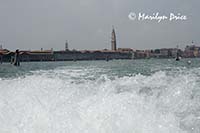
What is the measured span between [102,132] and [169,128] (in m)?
0.94

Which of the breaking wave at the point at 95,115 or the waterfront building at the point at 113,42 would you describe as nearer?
the breaking wave at the point at 95,115

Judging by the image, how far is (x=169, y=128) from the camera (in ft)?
15.1

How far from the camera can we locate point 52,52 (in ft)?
431

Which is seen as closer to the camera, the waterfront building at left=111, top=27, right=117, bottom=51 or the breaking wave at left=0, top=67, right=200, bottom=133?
the breaking wave at left=0, top=67, right=200, bottom=133

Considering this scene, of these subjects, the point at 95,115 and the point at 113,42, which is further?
the point at 113,42

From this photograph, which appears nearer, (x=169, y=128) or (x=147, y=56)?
(x=169, y=128)

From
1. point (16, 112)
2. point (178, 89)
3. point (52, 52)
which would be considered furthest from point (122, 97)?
point (52, 52)

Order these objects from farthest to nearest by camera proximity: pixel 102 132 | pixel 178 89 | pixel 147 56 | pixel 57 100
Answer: pixel 147 56 < pixel 178 89 < pixel 57 100 < pixel 102 132

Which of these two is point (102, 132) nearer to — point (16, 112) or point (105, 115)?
point (105, 115)

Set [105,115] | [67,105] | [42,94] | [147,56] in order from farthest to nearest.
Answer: [147,56], [42,94], [67,105], [105,115]

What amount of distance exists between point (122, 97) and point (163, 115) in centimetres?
89

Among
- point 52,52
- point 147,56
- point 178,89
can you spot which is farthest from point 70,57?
point 178,89

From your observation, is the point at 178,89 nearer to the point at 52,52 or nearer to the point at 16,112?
the point at 16,112

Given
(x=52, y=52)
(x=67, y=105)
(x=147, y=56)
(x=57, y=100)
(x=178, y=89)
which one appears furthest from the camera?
(x=147, y=56)
